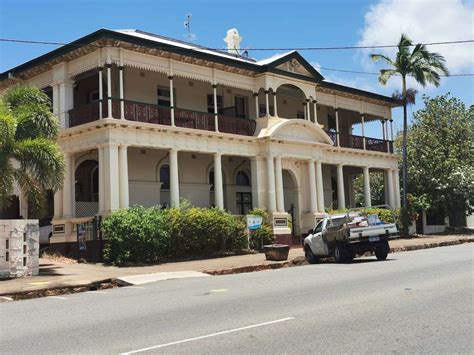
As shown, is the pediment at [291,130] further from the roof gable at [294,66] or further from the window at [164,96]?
the window at [164,96]

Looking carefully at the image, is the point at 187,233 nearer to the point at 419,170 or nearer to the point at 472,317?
the point at 472,317

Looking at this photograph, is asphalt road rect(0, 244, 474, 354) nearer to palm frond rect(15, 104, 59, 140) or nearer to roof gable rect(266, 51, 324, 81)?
palm frond rect(15, 104, 59, 140)

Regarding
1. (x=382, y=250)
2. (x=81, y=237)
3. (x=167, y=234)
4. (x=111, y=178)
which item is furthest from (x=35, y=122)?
(x=382, y=250)

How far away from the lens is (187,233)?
2241 centimetres

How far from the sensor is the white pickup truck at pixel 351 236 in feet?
61.5

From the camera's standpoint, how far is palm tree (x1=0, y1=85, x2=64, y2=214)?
667 inches

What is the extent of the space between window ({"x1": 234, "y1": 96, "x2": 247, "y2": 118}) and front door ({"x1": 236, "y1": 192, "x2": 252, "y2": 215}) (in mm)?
4267

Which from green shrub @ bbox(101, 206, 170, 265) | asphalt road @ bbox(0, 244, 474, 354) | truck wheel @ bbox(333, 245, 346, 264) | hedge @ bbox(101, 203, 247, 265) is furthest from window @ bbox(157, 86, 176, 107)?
asphalt road @ bbox(0, 244, 474, 354)

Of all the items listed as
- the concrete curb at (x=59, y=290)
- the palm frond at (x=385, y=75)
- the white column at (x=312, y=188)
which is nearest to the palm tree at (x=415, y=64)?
the palm frond at (x=385, y=75)

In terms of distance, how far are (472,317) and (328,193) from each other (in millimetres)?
28809

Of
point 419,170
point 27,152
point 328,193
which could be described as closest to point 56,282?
point 27,152

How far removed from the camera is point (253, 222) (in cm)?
2477

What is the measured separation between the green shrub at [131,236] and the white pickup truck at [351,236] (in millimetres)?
5897

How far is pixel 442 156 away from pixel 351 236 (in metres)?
23.9
